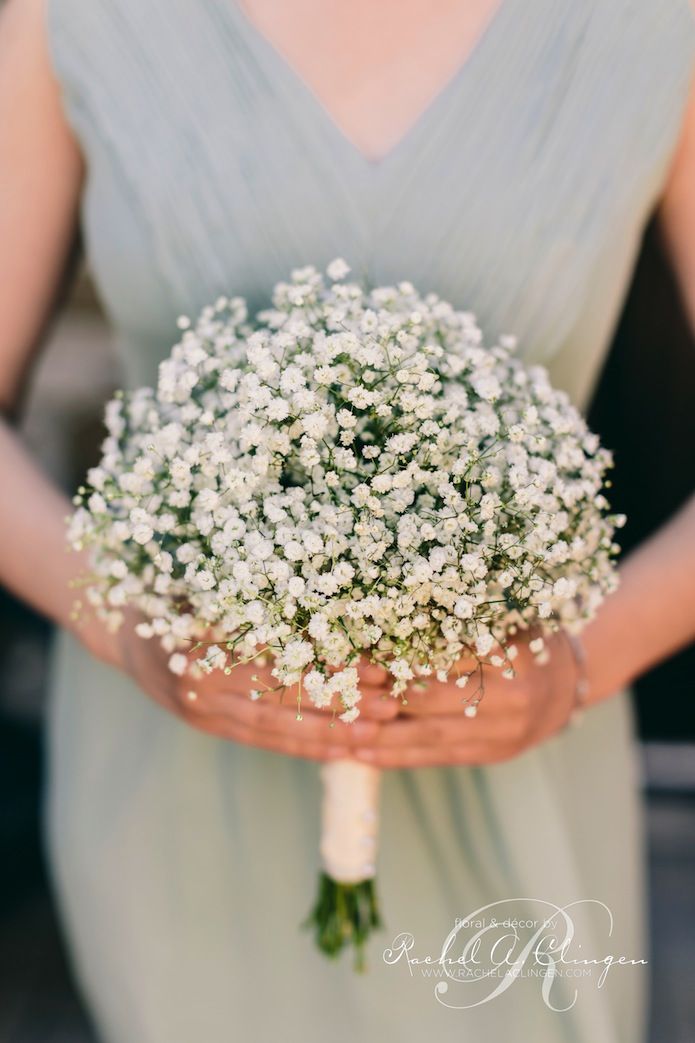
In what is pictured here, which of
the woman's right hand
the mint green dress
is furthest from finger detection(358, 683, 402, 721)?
the mint green dress

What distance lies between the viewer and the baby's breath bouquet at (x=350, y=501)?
101 centimetres

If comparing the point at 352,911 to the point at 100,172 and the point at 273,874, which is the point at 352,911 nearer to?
the point at 273,874

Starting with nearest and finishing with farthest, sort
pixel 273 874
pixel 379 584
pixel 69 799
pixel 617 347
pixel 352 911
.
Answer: pixel 379 584, pixel 352 911, pixel 273 874, pixel 69 799, pixel 617 347

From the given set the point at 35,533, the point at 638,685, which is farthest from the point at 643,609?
the point at 638,685

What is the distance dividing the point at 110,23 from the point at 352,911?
1269 millimetres

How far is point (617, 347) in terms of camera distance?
2871mm

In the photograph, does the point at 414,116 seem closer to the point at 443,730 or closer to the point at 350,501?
the point at 350,501

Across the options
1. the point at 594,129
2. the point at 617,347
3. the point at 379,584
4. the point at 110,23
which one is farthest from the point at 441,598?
the point at 617,347

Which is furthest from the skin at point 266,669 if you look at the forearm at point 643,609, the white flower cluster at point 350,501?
the white flower cluster at point 350,501

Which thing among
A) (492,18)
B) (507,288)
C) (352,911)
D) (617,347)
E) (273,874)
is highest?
(492,18)

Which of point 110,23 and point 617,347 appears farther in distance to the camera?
point 617,347

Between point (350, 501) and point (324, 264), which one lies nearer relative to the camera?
point (350, 501)

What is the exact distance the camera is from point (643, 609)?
1446 mm

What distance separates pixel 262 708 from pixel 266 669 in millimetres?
59
